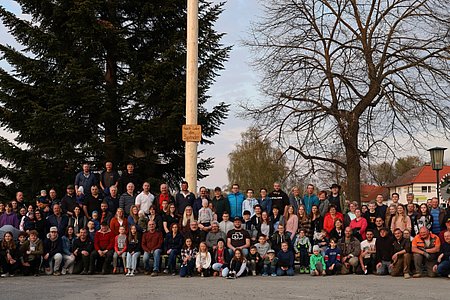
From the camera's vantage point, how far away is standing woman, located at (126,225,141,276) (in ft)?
46.8

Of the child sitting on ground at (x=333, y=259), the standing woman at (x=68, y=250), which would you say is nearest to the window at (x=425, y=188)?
the child sitting on ground at (x=333, y=259)

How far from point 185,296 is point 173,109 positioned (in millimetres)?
8670

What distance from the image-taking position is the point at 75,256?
48.2 feet

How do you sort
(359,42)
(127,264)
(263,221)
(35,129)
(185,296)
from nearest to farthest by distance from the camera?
1. (185,296)
2. (127,264)
3. (263,221)
4. (35,129)
5. (359,42)

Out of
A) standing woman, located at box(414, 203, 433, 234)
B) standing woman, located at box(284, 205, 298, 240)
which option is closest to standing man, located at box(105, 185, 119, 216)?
standing woman, located at box(284, 205, 298, 240)

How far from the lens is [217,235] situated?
14.8m

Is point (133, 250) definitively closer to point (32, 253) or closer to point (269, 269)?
point (32, 253)

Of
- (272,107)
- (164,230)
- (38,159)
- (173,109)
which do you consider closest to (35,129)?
(38,159)

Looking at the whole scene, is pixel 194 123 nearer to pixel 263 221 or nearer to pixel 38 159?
pixel 263 221

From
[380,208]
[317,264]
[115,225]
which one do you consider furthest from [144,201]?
[380,208]

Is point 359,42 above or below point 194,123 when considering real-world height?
above

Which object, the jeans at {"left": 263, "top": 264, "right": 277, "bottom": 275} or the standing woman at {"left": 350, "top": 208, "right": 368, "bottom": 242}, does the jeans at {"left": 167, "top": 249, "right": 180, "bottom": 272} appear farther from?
the standing woman at {"left": 350, "top": 208, "right": 368, "bottom": 242}

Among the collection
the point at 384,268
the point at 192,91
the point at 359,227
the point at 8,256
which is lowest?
the point at 384,268

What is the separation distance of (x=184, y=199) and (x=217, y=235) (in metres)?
1.38
